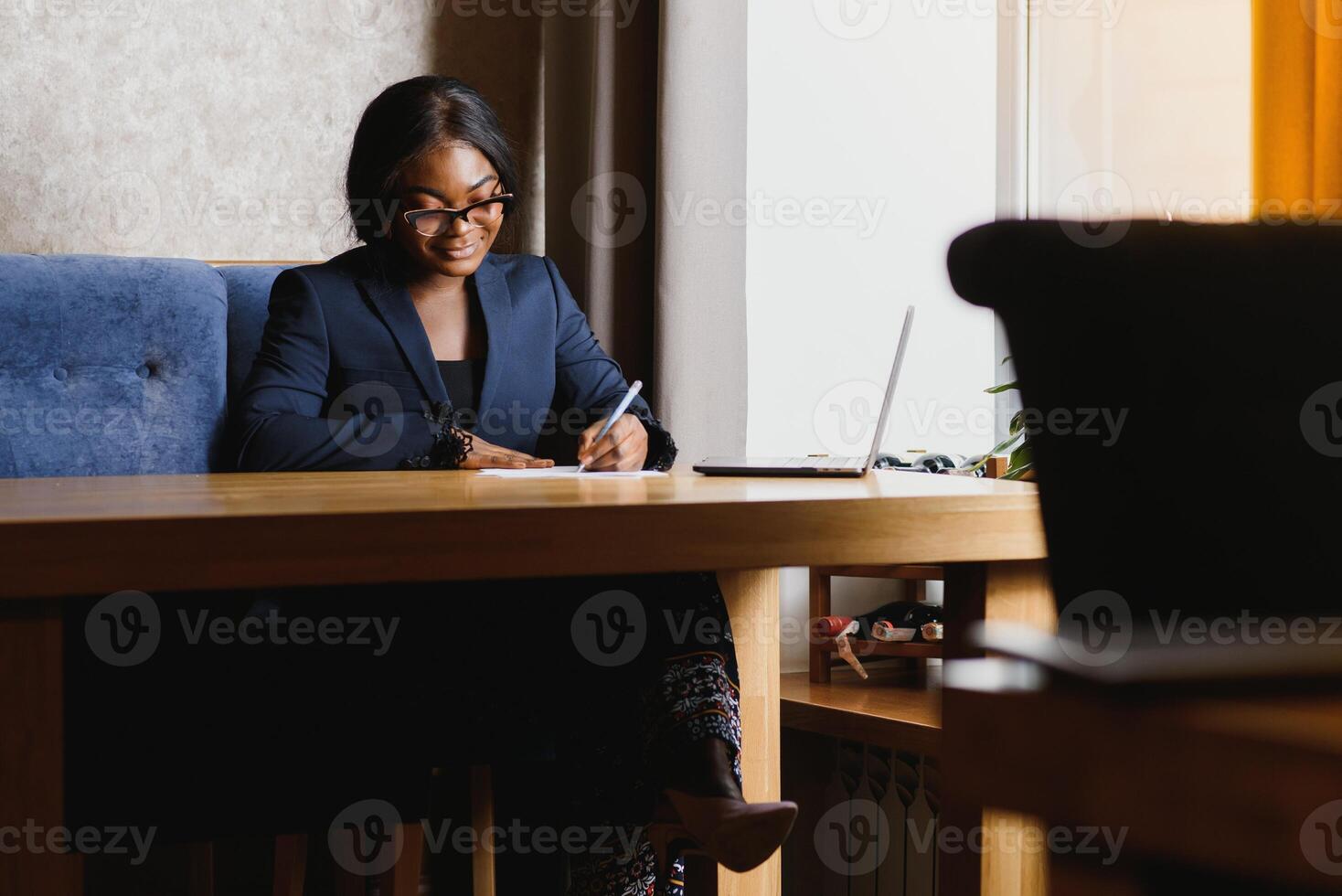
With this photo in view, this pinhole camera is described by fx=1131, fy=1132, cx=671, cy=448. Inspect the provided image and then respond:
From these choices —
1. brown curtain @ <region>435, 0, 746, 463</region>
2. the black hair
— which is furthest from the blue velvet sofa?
brown curtain @ <region>435, 0, 746, 463</region>

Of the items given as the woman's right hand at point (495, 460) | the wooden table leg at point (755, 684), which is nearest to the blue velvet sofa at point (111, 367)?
the woman's right hand at point (495, 460)

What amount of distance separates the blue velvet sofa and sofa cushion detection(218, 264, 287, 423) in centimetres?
2

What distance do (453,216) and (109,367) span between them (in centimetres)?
65

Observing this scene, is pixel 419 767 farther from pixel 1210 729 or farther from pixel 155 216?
pixel 155 216

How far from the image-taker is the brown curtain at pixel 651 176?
2.18 m

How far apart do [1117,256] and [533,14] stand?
2230 mm

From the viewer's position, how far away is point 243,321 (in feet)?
6.68

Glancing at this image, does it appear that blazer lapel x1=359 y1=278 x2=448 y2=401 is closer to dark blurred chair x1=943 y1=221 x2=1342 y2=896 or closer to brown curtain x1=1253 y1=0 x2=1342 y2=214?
brown curtain x1=1253 y1=0 x2=1342 y2=214

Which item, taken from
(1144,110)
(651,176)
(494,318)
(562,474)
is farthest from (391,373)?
(1144,110)

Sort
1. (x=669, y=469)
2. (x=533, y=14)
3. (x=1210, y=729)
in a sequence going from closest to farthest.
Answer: (x=1210, y=729)
(x=669, y=469)
(x=533, y=14)

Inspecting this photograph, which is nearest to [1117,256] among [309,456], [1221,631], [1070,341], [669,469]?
[1070,341]

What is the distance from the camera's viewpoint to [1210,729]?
503 millimetres

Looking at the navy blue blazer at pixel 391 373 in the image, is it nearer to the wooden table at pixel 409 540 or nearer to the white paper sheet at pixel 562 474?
the white paper sheet at pixel 562 474

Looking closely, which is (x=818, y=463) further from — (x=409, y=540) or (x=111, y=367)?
(x=111, y=367)
